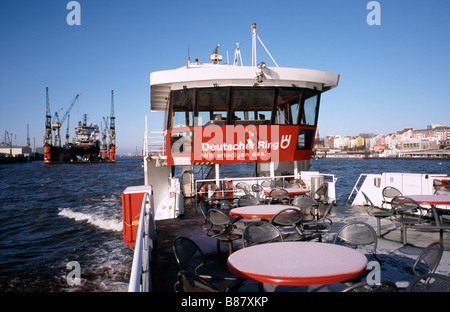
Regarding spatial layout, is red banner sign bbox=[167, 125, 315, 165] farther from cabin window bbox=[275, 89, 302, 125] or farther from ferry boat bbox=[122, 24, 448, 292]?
cabin window bbox=[275, 89, 302, 125]

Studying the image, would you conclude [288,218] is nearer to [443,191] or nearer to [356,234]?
[356,234]

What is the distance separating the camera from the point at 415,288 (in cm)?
259

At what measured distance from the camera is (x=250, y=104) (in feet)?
42.8

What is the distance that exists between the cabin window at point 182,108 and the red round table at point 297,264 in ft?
30.1

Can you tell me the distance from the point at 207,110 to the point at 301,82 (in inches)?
169

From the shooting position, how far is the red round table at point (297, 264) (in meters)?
2.91

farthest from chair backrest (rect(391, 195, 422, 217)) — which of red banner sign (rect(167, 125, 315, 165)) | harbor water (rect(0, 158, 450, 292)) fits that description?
harbor water (rect(0, 158, 450, 292))

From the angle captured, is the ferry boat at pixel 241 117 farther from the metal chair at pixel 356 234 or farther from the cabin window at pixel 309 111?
the metal chair at pixel 356 234

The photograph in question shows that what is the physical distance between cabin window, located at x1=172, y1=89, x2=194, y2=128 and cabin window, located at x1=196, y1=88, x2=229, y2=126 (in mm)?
386

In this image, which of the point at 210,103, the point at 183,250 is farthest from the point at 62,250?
the point at 183,250

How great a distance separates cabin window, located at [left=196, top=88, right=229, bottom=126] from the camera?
38.5 feet
